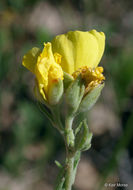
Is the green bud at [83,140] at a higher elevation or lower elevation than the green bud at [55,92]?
lower

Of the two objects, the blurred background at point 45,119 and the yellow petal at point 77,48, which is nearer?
the yellow petal at point 77,48

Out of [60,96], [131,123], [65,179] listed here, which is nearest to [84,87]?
[60,96]

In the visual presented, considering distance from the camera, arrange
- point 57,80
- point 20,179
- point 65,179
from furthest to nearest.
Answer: point 20,179, point 65,179, point 57,80

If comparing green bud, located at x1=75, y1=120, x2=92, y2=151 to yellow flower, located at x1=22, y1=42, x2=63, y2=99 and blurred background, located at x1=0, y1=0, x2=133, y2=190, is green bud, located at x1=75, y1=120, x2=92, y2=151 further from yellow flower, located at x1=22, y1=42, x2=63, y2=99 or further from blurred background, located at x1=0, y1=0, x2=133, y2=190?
blurred background, located at x1=0, y1=0, x2=133, y2=190

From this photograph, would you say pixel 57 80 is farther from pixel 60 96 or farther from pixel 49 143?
pixel 49 143

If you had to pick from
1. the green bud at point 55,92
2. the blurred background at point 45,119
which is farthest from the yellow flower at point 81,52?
the blurred background at point 45,119

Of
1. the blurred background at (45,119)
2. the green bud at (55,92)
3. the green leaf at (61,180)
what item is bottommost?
the blurred background at (45,119)

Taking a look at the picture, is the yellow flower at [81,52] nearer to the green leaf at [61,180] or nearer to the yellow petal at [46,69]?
the yellow petal at [46,69]
